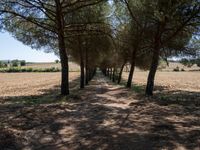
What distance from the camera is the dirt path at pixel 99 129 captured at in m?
8.00

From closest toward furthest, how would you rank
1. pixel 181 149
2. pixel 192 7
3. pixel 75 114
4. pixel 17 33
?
pixel 181 149, pixel 75 114, pixel 192 7, pixel 17 33

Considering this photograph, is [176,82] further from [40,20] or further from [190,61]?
[40,20]

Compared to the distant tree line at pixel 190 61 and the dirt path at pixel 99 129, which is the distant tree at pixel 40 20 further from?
the distant tree line at pixel 190 61

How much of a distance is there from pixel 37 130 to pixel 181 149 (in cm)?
411

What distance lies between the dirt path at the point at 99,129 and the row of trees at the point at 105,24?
269 inches

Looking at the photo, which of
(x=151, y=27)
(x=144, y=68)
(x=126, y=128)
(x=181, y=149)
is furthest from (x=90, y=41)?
(x=181, y=149)

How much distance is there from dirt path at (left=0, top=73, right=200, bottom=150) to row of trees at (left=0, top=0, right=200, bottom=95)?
22.4ft

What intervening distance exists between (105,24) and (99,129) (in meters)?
15.2

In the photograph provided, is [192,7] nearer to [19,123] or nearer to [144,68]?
[19,123]

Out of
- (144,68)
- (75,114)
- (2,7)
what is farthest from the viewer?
(144,68)

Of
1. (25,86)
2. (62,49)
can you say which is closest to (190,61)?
(62,49)

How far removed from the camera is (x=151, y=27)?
83.4 ft

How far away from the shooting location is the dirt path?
800cm

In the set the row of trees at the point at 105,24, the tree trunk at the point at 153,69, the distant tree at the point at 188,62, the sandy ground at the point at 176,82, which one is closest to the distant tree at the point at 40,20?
the row of trees at the point at 105,24
